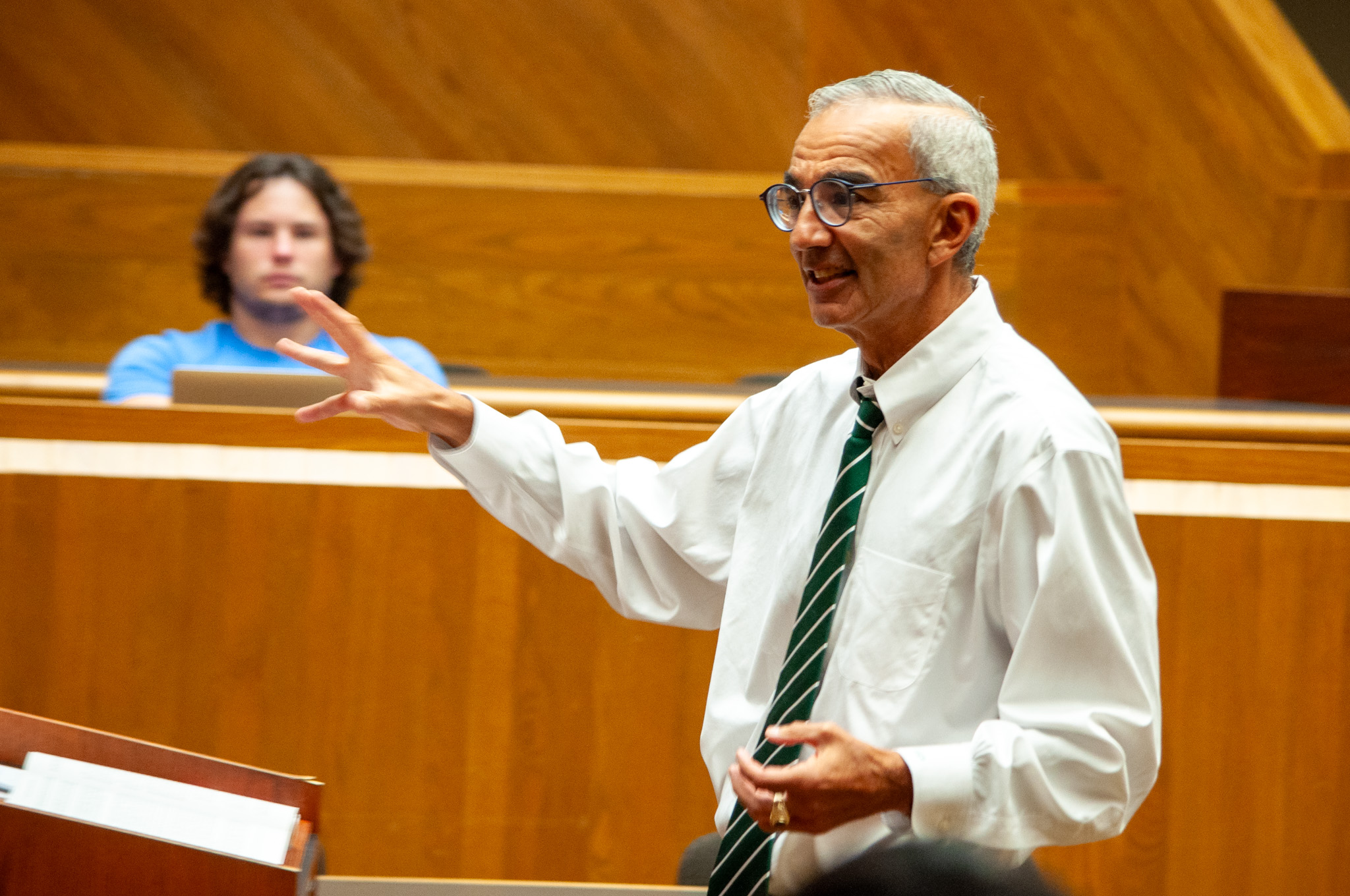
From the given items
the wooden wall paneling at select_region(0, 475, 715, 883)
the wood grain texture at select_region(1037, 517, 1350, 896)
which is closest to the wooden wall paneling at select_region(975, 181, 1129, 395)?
the wood grain texture at select_region(1037, 517, 1350, 896)

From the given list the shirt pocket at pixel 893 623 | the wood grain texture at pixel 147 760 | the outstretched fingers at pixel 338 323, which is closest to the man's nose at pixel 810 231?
the shirt pocket at pixel 893 623

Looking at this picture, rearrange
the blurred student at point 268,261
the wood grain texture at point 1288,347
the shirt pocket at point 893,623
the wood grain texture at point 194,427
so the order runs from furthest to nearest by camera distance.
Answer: the wood grain texture at point 1288,347
the blurred student at point 268,261
the wood grain texture at point 194,427
the shirt pocket at point 893,623

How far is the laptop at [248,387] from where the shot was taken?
1.79 metres

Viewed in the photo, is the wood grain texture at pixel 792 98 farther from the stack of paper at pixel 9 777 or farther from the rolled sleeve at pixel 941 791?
the stack of paper at pixel 9 777

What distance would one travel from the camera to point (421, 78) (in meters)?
4.05

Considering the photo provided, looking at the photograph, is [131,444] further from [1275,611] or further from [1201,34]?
[1201,34]

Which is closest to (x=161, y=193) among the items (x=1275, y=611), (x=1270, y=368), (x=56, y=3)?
(x=56, y=3)

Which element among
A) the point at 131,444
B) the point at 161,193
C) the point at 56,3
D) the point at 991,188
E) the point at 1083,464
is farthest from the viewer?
the point at 56,3

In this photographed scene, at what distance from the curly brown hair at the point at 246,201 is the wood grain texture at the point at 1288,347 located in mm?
1837

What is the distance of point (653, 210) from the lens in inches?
148

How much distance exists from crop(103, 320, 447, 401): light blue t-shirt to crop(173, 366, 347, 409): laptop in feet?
1.50

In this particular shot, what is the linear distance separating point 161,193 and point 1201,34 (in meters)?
2.86

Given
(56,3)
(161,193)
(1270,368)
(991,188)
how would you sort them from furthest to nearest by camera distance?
(56,3) → (161,193) → (1270,368) → (991,188)

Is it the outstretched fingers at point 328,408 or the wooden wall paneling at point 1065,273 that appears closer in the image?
the outstretched fingers at point 328,408
